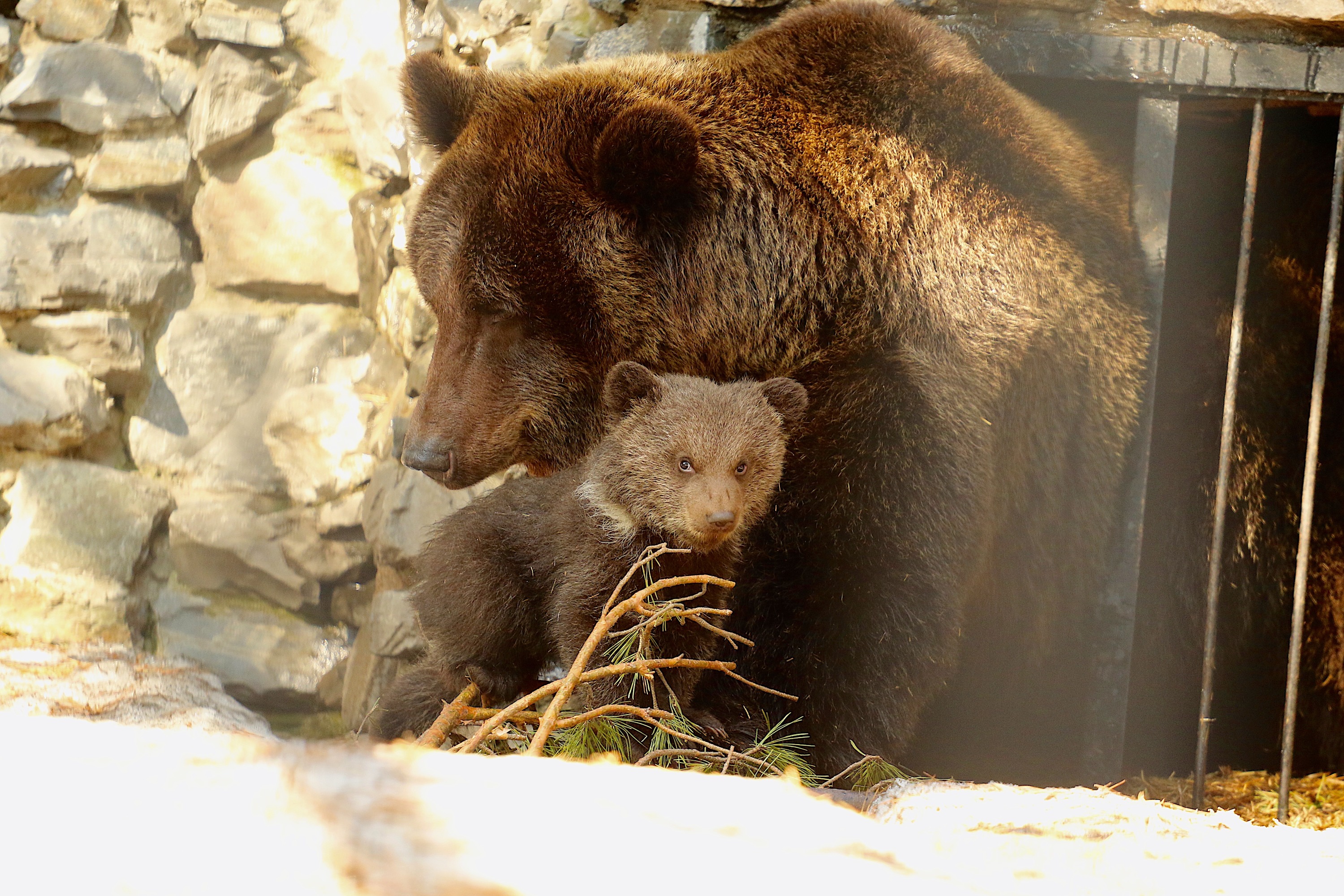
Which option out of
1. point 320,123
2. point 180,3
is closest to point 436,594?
point 320,123

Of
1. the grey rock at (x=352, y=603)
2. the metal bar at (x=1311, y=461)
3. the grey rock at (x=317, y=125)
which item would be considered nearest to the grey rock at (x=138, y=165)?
the grey rock at (x=317, y=125)

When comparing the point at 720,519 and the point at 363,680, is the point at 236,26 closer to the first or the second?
the point at 363,680

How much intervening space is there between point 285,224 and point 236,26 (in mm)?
843

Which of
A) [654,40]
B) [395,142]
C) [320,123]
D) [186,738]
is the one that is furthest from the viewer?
[320,123]

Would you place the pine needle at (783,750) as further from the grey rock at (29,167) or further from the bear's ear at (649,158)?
the grey rock at (29,167)

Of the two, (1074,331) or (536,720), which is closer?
(536,720)

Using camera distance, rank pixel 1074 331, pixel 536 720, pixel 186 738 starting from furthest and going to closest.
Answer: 1. pixel 1074 331
2. pixel 536 720
3. pixel 186 738

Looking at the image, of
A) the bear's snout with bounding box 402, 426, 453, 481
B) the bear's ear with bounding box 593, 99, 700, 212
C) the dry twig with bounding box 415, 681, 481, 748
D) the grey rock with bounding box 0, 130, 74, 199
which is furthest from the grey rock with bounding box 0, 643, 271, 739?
the grey rock with bounding box 0, 130, 74, 199

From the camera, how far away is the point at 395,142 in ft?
14.1

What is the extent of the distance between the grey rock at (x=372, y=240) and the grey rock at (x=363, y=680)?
1393 mm

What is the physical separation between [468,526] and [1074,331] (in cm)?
156

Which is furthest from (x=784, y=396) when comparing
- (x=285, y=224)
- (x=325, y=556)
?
(x=285, y=224)

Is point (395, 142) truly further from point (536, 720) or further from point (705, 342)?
point (536, 720)

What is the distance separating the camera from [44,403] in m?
4.45
